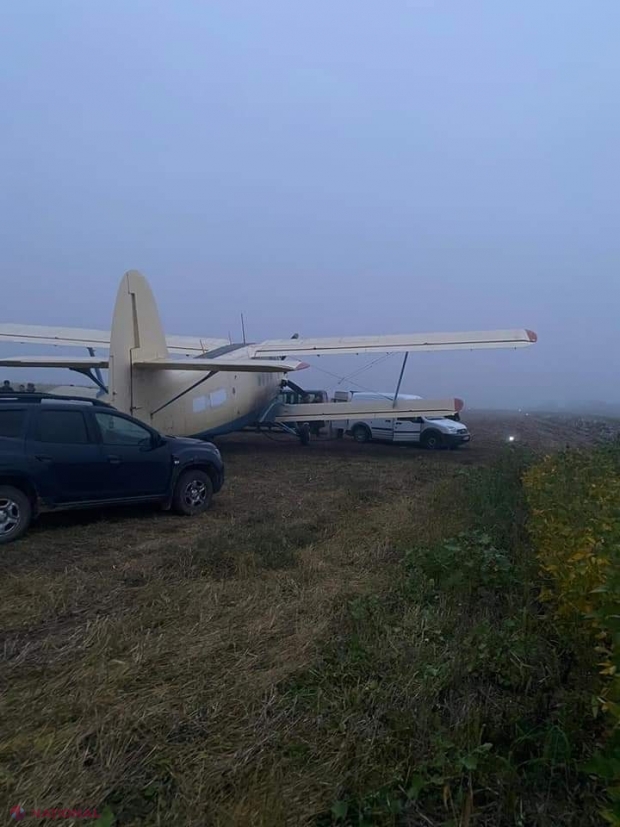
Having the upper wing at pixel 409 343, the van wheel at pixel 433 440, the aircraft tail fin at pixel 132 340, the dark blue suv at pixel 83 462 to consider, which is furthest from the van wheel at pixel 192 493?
the van wheel at pixel 433 440

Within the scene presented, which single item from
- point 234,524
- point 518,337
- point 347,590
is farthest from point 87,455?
point 518,337

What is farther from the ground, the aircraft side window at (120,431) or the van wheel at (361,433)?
the aircraft side window at (120,431)

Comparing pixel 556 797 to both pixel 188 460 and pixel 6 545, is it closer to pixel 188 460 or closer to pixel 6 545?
pixel 6 545

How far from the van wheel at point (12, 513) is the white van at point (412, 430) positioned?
50.0 feet

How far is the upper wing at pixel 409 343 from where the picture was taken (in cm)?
1834

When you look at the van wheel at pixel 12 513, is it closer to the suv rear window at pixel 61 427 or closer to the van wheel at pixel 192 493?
the suv rear window at pixel 61 427

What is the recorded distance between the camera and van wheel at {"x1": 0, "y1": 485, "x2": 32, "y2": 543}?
754 centimetres

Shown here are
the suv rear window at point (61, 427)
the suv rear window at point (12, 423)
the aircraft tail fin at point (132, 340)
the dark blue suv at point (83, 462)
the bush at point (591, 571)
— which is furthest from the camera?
the aircraft tail fin at point (132, 340)

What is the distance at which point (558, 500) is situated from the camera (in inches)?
212

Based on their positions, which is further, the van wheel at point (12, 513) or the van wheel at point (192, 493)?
the van wheel at point (192, 493)

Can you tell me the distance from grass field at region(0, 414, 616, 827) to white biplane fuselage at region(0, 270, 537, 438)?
637 cm

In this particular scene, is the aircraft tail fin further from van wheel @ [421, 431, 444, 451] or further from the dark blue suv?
van wheel @ [421, 431, 444, 451]

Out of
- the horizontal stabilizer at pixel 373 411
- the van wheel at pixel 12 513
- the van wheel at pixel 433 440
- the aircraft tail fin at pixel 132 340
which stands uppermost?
the aircraft tail fin at pixel 132 340

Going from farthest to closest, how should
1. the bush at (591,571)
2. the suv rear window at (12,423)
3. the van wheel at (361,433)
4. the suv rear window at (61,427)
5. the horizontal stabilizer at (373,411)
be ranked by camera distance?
the van wheel at (361,433) < the horizontal stabilizer at (373,411) < the suv rear window at (61,427) < the suv rear window at (12,423) < the bush at (591,571)
